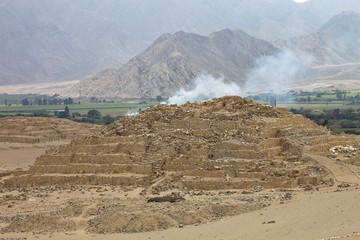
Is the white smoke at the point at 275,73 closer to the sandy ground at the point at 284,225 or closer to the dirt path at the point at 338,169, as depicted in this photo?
the dirt path at the point at 338,169

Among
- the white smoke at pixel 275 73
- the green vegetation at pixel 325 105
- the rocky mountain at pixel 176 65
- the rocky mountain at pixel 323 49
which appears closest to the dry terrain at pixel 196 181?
the green vegetation at pixel 325 105

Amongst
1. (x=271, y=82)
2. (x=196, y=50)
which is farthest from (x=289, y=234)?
(x=196, y=50)

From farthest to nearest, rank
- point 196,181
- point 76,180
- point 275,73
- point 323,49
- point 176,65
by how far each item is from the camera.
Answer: point 323,49 → point 275,73 → point 176,65 → point 76,180 → point 196,181

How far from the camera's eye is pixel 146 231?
24.1 metres

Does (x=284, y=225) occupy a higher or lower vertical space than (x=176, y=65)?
lower

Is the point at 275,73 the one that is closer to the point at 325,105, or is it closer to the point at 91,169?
the point at 325,105

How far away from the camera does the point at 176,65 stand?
133375 mm

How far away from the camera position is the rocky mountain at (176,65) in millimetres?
130000

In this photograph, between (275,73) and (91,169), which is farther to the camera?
(275,73)

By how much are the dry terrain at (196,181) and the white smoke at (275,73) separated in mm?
86310

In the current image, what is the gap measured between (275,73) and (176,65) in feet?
70.5

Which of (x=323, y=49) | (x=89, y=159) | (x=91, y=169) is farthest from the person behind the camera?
(x=323, y=49)

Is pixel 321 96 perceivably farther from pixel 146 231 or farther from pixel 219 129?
pixel 146 231

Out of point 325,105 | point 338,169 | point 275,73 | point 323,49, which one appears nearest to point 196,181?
point 338,169
